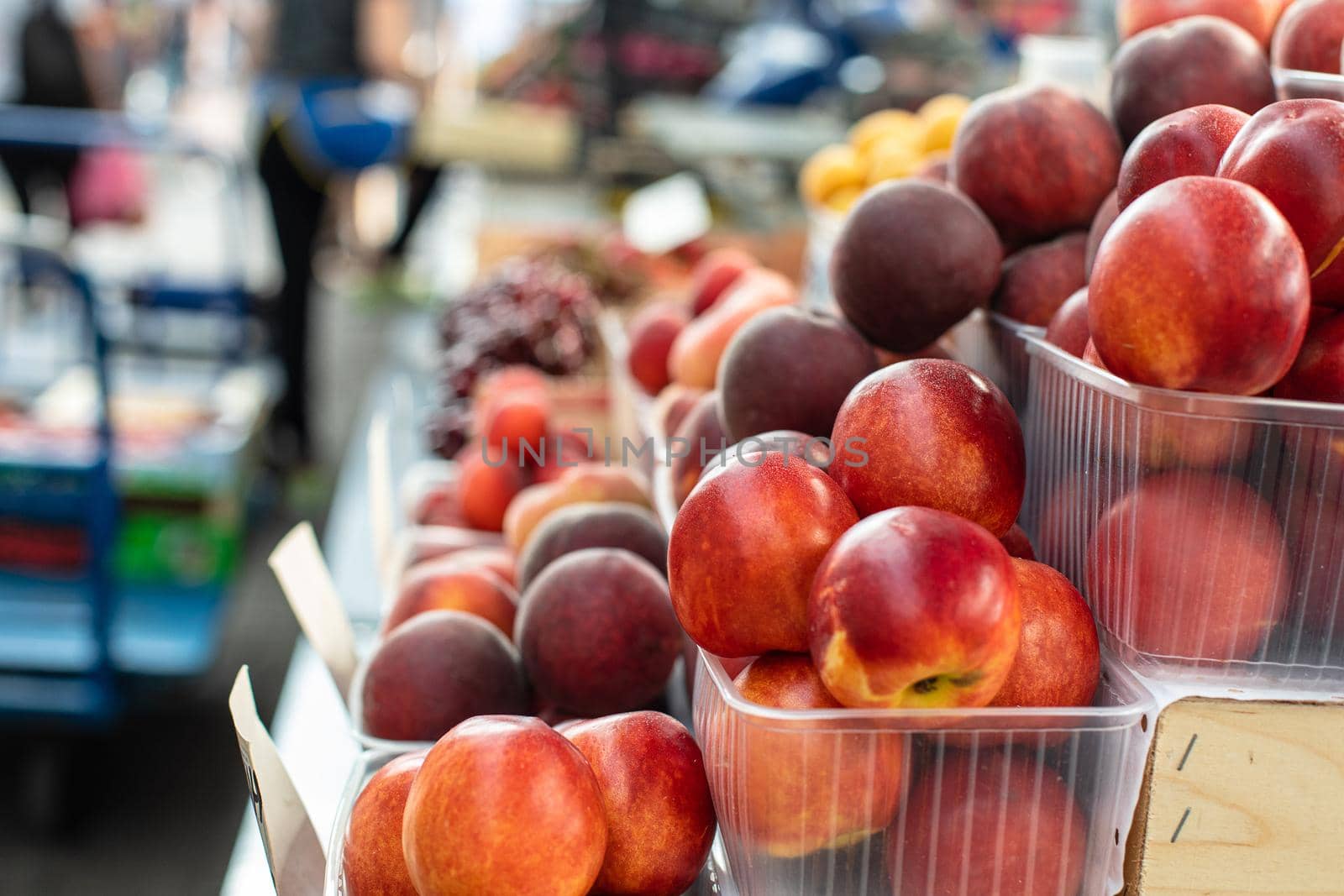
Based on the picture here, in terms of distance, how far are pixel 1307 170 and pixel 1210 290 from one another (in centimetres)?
13

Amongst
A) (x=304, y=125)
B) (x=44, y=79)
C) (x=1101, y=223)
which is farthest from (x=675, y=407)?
(x=44, y=79)

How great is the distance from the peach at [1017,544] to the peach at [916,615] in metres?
0.18

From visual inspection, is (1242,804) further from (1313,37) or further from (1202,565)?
(1313,37)

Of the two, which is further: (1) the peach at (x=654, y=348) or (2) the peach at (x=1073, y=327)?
(1) the peach at (x=654, y=348)

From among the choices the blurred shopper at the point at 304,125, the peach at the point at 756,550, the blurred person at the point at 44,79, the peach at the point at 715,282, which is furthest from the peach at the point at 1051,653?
the blurred person at the point at 44,79

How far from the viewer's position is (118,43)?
10391 millimetres

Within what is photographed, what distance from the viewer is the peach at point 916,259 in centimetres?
99

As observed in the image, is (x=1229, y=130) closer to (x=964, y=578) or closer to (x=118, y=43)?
(x=964, y=578)

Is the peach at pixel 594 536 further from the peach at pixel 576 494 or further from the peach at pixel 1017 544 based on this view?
the peach at pixel 1017 544

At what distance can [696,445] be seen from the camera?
1114 millimetres

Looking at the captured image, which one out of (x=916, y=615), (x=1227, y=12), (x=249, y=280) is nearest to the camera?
(x=916, y=615)

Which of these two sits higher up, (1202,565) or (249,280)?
(1202,565)

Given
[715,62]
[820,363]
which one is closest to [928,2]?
[715,62]

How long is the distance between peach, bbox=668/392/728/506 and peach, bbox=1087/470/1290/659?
1.34ft
